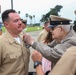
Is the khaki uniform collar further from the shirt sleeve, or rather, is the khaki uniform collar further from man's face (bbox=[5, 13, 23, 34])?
the shirt sleeve

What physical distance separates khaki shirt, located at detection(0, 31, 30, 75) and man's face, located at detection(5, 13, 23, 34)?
91 mm

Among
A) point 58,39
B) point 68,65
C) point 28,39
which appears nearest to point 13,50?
point 28,39

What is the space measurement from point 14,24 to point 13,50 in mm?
370

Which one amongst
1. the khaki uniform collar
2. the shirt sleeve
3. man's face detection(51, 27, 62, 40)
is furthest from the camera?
the khaki uniform collar

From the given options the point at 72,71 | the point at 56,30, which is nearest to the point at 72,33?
the point at 56,30

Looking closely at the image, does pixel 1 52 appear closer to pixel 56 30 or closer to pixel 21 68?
pixel 21 68

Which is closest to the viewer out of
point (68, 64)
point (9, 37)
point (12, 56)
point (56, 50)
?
point (68, 64)

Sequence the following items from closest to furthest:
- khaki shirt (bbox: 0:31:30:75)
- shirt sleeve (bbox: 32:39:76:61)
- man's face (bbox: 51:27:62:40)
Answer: shirt sleeve (bbox: 32:39:76:61), man's face (bbox: 51:27:62:40), khaki shirt (bbox: 0:31:30:75)

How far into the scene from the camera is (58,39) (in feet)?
11.2

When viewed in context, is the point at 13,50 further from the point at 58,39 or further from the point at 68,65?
the point at 68,65

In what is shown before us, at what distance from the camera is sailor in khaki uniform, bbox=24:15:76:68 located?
308 centimetres

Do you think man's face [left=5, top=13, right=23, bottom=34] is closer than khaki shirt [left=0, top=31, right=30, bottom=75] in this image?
No

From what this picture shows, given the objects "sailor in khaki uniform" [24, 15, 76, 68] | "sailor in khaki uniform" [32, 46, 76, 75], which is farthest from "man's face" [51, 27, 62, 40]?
"sailor in khaki uniform" [32, 46, 76, 75]

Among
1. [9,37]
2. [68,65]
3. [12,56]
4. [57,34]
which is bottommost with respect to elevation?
[12,56]
